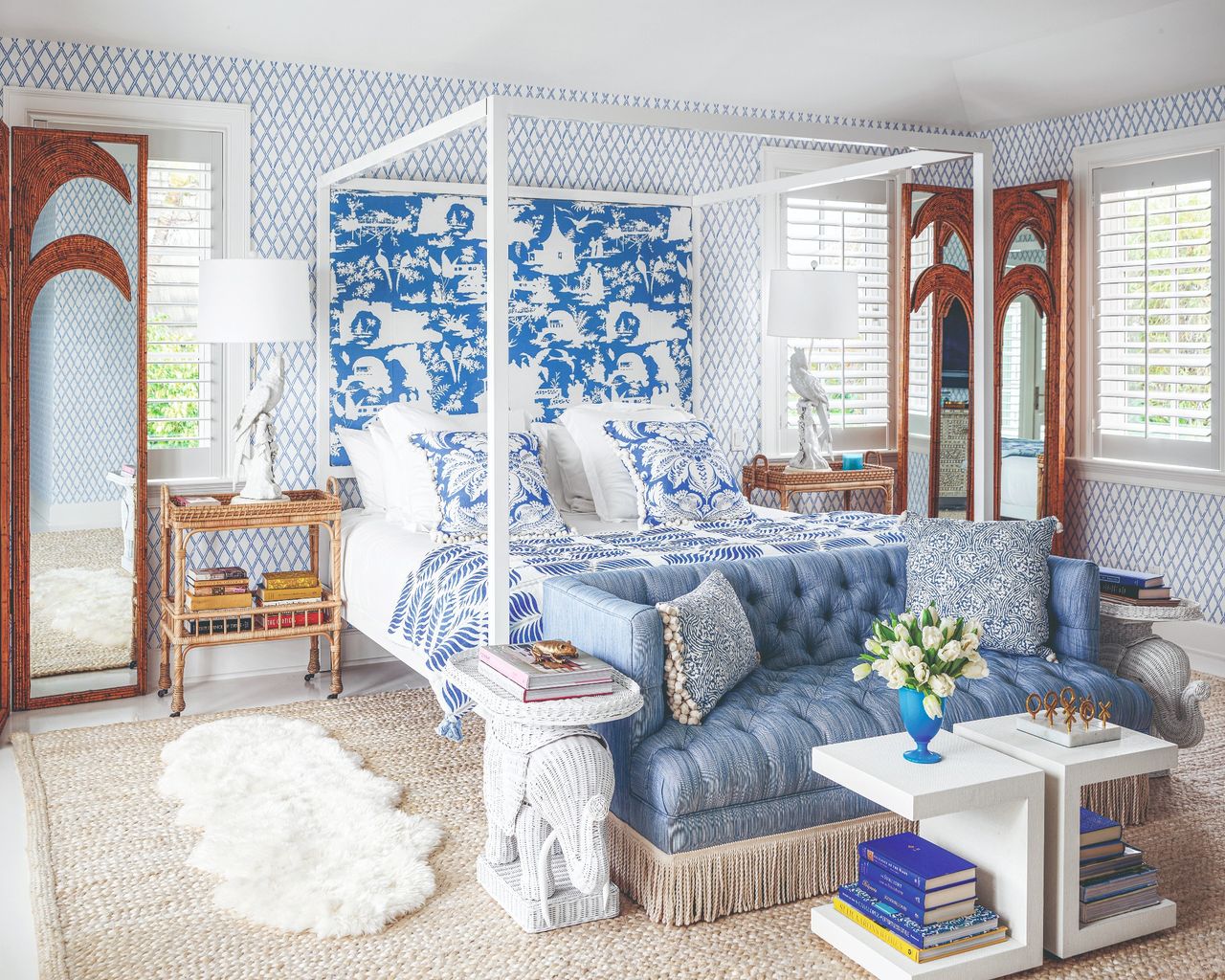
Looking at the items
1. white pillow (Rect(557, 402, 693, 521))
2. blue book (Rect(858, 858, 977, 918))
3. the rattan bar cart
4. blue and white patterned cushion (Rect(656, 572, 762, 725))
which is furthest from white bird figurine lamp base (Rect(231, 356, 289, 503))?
blue book (Rect(858, 858, 977, 918))

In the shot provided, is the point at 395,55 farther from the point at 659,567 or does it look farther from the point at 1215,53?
the point at 1215,53

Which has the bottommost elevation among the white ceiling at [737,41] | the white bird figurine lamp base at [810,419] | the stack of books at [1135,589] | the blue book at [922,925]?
the blue book at [922,925]

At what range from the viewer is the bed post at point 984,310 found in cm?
446

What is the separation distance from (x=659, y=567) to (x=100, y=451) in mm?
2563

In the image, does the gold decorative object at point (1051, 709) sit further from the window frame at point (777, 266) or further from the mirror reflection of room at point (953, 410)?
the mirror reflection of room at point (953, 410)

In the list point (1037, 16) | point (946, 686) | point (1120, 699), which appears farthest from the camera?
point (1037, 16)

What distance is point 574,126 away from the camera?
5965mm

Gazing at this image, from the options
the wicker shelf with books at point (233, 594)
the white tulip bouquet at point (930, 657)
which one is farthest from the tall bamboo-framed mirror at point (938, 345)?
the white tulip bouquet at point (930, 657)

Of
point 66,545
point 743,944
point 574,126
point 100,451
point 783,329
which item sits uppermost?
point 574,126

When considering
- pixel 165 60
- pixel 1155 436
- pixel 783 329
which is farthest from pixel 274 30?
pixel 1155 436

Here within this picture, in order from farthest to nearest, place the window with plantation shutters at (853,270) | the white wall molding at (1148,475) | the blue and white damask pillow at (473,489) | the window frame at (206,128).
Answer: the window with plantation shutters at (853,270) < the white wall molding at (1148,475) < the window frame at (206,128) < the blue and white damask pillow at (473,489)

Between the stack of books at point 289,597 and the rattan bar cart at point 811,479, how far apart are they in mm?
2346

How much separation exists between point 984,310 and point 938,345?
2195 mm

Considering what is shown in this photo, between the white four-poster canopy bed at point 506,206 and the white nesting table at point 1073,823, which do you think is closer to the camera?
the white nesting table at point 1073,823
